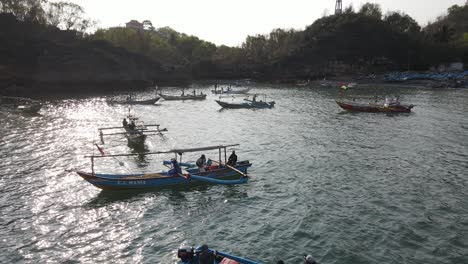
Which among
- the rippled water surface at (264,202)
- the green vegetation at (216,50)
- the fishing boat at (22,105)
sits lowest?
the rippled water surface at (264,202)

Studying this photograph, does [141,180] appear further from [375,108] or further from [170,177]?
[375,108]

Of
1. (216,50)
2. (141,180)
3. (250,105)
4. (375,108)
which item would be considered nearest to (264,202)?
(141,180)

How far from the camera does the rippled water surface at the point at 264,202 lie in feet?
65.4

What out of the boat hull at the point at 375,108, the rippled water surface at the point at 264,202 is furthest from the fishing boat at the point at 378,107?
the rippled water surface at the point at 264,202

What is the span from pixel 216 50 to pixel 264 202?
593 feet

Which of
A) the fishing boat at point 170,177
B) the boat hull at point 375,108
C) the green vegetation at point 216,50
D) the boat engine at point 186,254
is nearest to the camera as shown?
the boat engine at point 186,254

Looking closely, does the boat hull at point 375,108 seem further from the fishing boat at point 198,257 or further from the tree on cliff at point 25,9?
the tree on cliff at point 25,9

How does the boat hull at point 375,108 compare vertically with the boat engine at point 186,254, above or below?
above

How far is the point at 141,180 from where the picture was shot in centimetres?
2703

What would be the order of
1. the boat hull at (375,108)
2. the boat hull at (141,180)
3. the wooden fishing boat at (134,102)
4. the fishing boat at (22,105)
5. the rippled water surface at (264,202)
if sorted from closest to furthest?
the rippled water surface at (264,202), the boat hull at (141,180), the fishing boat at (22,105), the boat hull at (375,108), the wooden fishing boat at (134,102)

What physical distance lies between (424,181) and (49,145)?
39.8 meters

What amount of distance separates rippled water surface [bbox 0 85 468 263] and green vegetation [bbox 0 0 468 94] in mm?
81952

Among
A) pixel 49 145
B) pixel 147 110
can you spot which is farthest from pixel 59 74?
pixel 49 145

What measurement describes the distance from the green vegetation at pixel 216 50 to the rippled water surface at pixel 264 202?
81952 millimetres
